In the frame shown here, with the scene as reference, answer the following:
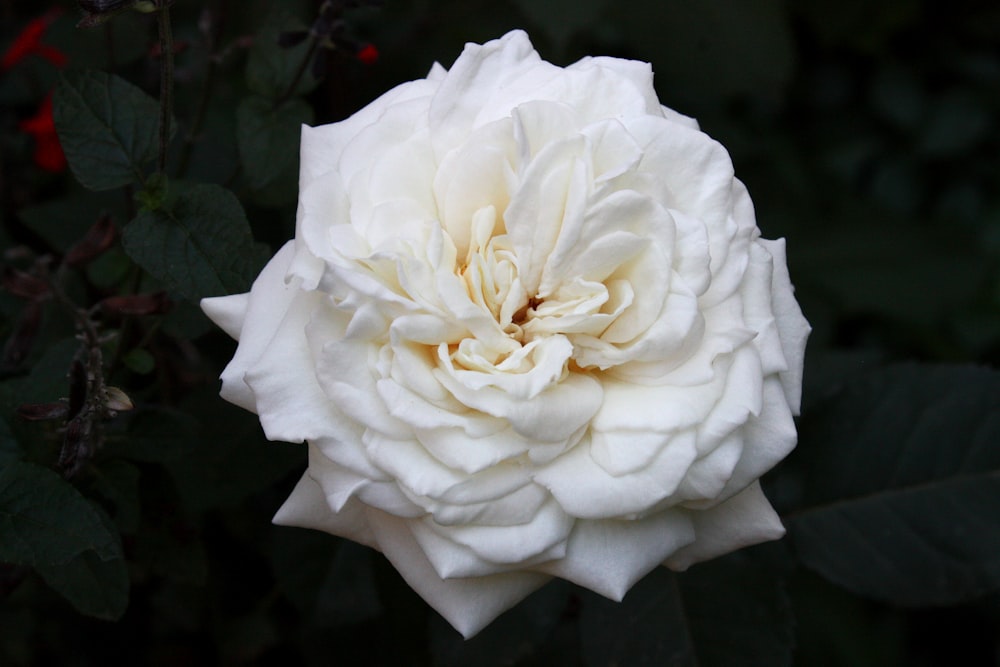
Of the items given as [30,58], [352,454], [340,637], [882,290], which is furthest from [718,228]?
[882,290]

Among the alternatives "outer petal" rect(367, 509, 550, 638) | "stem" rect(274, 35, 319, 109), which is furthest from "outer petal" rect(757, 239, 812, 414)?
"stem" rect(274, 35, 319, 109)

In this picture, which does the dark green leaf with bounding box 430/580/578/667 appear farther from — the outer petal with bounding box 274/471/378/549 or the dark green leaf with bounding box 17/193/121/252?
Answer: the dark green leaf with bounding box 17/193/121/252

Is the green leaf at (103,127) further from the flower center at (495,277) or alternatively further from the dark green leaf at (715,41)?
the dark green leaf at (715,41)

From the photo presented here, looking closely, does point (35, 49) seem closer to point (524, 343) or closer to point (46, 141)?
point (46, 141)

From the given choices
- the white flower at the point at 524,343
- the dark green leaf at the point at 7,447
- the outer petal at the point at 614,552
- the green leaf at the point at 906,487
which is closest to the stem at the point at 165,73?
the white flower at the point at 524,343

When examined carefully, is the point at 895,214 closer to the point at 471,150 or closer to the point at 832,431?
the point at 832,431

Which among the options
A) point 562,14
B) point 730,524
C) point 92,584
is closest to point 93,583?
point 92,584
